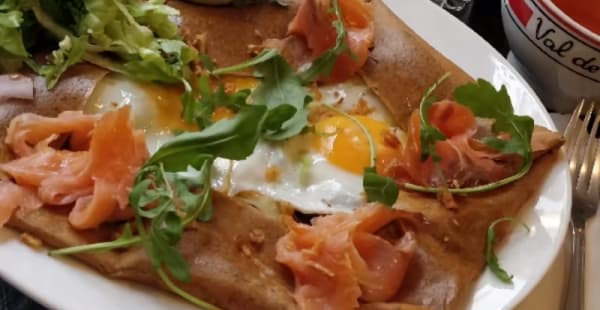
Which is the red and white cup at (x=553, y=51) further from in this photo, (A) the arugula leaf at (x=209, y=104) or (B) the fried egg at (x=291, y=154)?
(A) the arugula leaf at (x=209, y=104)

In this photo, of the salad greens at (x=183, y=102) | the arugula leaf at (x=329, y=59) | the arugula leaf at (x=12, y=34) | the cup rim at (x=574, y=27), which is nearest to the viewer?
the salad greens at (x=183, y=102)

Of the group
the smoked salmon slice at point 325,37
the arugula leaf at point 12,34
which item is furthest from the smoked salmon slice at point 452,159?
the arugula leaf at point 12,34

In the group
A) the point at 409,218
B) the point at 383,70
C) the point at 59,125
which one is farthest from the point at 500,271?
the point at 59,125

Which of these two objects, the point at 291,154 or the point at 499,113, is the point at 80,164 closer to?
the point at 291,154

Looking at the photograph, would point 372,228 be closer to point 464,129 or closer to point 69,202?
point 464,129

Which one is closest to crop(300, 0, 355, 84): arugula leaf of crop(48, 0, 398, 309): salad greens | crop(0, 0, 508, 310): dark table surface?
crop(48, 0, 398, 309): salad greens

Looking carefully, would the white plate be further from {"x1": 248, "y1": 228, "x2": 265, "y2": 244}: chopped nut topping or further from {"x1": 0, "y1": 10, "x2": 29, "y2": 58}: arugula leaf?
{"x1": 0, "y1": 10, "x2": 29, "y2": 58}: arugula leaf
